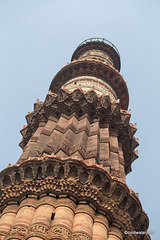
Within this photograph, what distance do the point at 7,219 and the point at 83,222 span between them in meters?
2.84

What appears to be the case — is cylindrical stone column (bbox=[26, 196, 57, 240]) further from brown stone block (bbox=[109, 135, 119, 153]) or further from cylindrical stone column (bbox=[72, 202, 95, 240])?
brown stone block (bbox=[109, 135, 119, 153])

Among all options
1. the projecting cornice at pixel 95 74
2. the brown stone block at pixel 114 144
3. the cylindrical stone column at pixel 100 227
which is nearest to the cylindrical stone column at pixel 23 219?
the cylindrical stone column at pixel 100 227

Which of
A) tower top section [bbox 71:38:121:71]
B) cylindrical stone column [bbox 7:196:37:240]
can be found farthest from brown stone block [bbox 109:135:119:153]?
tower top section [bbox 71:38:121:71]

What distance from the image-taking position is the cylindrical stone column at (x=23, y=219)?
1110cm

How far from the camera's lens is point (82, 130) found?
17.8m

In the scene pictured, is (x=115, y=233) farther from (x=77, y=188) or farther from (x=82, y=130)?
(x=82, y=130)

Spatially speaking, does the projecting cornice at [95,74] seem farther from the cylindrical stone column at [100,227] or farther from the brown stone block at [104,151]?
the cylindrical stone column at [100,227]

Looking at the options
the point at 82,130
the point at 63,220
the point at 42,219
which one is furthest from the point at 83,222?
the point at 82,130

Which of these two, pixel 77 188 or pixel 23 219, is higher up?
pixel 77 188

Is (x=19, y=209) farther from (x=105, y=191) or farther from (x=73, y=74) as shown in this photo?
(x=73, y=74)

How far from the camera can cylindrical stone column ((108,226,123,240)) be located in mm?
12581

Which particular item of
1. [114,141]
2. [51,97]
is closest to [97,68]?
[51,97]

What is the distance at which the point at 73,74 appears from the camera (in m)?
26.4

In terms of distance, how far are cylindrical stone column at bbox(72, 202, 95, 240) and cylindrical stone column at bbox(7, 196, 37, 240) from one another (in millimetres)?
1570
